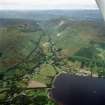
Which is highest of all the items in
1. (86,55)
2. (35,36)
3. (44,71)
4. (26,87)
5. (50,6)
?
(50,6)

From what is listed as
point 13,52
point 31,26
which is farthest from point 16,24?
point 13,52

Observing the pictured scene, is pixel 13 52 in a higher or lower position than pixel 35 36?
lower

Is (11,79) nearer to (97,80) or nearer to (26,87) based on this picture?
(26,87)

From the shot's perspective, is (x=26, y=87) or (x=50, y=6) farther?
(x=50, y=6)

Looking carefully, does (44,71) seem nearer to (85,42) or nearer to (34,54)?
(34,54)

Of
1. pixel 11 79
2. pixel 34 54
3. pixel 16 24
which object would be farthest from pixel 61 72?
pixel 16 24

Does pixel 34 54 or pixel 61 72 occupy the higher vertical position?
pixel 34 54

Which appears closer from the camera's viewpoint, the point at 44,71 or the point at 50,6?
the point at 44,71

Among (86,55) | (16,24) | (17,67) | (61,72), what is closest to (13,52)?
(17,67)

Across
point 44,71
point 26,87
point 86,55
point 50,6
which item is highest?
point 50,6
